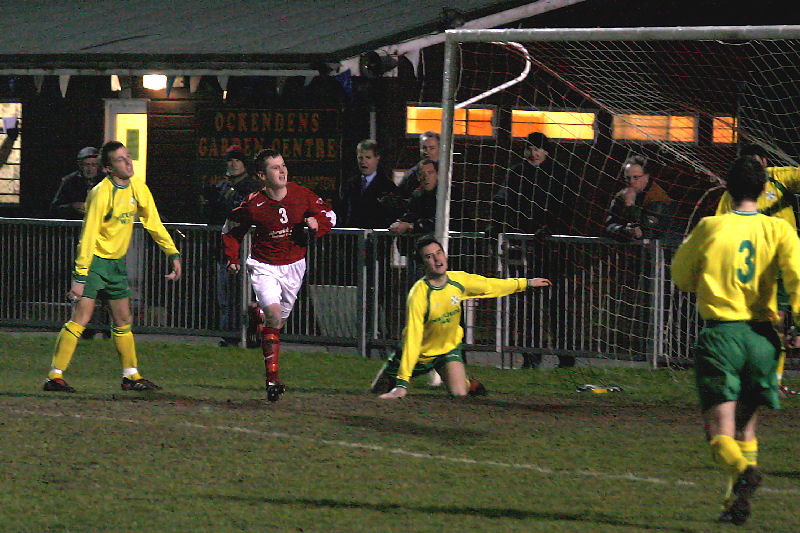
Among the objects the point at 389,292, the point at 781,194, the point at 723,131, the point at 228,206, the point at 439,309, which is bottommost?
the point at 389,292

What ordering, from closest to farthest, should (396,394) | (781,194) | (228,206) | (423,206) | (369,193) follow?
(781,194), (396,394), (423,206), (369,193), (228,206)

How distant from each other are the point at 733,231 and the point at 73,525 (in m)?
3.44

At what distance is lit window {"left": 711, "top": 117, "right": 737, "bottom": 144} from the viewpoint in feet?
52.5

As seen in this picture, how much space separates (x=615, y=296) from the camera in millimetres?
14719

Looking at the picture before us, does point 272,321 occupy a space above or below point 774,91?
below

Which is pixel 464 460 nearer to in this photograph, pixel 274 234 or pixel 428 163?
pixel 274 234

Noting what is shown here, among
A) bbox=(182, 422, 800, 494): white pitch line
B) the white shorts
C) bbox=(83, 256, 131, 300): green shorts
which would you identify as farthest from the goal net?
bbox=(182, 422, 800, 494): white pitch line

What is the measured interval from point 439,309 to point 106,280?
2653 mm

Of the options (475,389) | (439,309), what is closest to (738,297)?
(439,309)

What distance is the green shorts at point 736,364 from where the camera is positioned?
7.72 meters

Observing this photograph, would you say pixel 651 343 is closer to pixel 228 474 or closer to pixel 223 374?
pixel 223 374

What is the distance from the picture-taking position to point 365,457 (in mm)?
9617

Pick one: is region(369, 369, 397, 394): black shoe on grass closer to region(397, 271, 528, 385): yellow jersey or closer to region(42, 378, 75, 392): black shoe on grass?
region(397, 271, 528, 385): yellow jersey

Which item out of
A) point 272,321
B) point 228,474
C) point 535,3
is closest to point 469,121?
point 535,3
